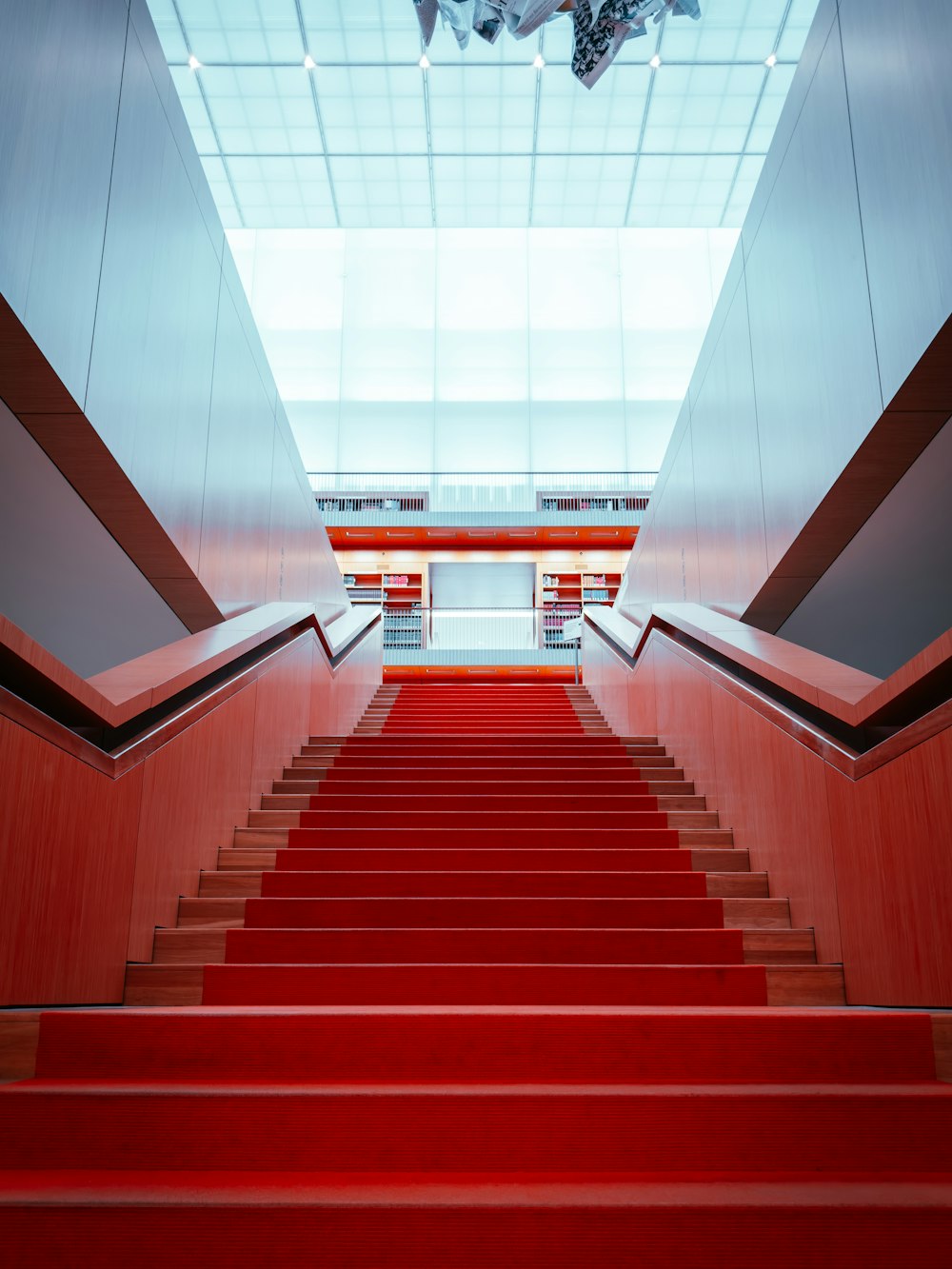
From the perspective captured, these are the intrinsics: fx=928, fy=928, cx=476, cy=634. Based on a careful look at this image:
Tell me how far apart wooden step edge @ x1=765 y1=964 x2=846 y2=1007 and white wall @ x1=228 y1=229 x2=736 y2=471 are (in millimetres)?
16333

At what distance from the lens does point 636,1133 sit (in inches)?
69.2

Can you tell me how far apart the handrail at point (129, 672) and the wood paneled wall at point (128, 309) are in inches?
20.0

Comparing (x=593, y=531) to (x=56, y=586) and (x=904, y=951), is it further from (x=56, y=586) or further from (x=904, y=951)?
(x=904, y=951)

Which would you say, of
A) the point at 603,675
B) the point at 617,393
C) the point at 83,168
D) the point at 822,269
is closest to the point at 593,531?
the point at 617,393

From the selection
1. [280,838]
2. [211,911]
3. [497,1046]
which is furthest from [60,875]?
[280,838]

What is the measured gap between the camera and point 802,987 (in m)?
2.64

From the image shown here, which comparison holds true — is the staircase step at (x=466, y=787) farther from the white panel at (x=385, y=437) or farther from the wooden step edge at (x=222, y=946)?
the white panel at (x=385, y=437)

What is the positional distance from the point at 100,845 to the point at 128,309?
2.26 m

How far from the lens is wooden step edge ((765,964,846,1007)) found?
263cm

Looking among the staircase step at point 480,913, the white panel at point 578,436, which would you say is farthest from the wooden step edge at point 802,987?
the white panel at point 578,436

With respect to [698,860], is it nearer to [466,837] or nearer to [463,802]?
[466,837]

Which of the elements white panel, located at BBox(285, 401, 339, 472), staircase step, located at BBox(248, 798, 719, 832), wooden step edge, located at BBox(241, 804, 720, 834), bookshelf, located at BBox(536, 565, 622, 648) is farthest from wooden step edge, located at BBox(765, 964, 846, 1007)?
white panel, located at BBox(285, 401, 339, 472)

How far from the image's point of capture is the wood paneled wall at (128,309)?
A: 116 inches

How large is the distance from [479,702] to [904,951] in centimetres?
564
